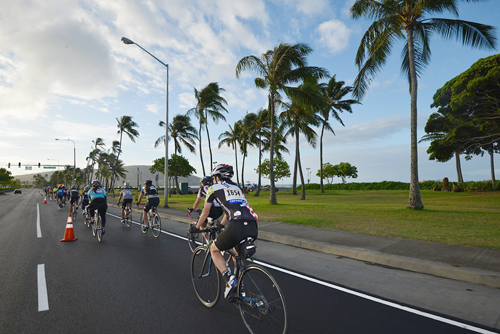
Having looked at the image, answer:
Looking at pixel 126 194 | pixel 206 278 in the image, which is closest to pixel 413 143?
pixel 126 194

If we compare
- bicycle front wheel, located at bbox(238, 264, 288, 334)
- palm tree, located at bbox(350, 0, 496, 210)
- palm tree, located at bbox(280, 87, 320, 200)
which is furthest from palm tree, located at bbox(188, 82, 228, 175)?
bicycle front wheel, located at bbox(238, 264, 288, 334)

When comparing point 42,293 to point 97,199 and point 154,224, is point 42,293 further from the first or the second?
point 154,224

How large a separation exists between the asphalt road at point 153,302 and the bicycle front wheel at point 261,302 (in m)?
0.33

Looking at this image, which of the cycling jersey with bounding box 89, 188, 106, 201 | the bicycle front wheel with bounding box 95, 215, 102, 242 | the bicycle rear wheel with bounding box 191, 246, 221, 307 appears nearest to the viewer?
the bicycle rear wheel with bounding box 191, 246, 221, 307

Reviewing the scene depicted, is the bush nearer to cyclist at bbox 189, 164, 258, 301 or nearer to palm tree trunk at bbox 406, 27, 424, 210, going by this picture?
palm tree trunk at bbox 406, 27, 424, 210

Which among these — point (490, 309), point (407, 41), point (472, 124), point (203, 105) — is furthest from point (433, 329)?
point (203, 105)

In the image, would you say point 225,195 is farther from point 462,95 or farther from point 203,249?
point 462,95

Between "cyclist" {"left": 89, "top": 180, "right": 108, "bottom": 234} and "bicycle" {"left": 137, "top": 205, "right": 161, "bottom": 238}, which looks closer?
"cyclist" {"left": 89, "top": 180, "right": 108, "bottom": 234}

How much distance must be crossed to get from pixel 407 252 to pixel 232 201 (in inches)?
198

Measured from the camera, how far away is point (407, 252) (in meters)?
6.52

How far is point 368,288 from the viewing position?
186 inches

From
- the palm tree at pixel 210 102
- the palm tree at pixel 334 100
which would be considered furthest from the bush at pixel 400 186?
the palm tree at pixel 210 102

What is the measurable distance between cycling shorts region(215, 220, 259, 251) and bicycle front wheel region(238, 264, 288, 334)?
1.10 ft

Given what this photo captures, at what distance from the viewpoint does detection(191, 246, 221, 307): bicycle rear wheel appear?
3.95 metres
